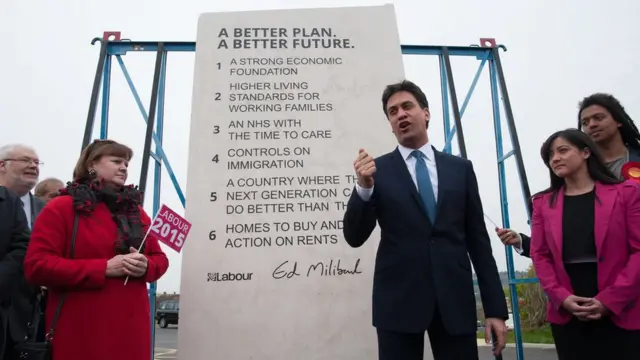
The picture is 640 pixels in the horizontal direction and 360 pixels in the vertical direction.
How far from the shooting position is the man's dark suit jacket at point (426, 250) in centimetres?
180

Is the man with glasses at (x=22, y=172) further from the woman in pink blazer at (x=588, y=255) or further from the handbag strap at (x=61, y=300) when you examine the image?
the woman in pink blazer at (x=588, y=255)

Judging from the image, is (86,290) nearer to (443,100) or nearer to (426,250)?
(426,250)

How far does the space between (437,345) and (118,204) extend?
1540 mm

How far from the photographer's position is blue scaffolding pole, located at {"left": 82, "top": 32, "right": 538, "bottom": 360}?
3498mm

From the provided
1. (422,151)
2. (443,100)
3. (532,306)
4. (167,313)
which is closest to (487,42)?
(443,100)

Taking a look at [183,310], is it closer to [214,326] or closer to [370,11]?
[214,326]

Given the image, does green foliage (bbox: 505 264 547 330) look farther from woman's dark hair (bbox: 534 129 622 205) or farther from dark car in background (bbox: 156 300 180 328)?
dark car in background (bbox: 156 300 180 328)

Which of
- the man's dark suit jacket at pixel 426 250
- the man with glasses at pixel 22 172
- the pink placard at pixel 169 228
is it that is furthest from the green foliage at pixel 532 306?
the man with glasses at pixel 22 172

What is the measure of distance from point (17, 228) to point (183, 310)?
105 cm

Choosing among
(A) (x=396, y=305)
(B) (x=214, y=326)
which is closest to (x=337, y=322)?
(B) (x=214, y=326)

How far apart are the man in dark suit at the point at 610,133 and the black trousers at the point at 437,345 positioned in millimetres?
1027

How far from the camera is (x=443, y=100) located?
398cm

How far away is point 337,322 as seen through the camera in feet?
9.86

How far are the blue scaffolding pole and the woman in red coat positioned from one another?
3.56 feet
